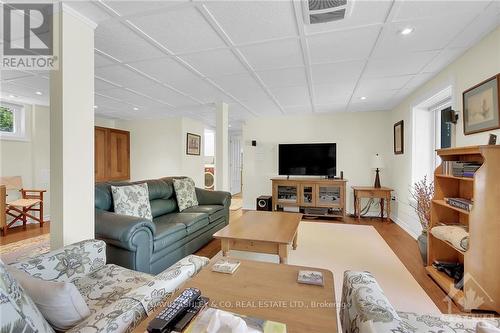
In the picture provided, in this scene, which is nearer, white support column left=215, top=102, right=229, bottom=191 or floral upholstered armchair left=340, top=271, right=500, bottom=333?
floral upholstered armchair left=340, top=271, right=500, bottom=333

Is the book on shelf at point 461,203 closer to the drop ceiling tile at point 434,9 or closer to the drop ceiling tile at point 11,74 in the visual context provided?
the drop ceiling tile at point 434,9

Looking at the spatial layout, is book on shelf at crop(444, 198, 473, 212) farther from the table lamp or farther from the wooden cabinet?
the wooden cabinet

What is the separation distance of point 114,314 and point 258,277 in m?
0.69

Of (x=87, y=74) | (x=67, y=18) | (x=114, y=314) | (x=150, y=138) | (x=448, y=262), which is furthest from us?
(x=150, y=138)

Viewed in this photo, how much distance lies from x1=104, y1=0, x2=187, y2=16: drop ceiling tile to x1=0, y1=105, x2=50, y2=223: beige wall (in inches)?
158

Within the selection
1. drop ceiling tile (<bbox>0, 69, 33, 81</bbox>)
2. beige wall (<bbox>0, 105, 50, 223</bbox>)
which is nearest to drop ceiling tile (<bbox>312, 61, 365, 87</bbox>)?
drop ceiling tile (<bbox>0, 69, 33, 81</bbox>)

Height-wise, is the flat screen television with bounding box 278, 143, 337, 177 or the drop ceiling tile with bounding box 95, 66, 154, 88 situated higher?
the drop ceiling tile with bounding box 95, 66, 154, 88

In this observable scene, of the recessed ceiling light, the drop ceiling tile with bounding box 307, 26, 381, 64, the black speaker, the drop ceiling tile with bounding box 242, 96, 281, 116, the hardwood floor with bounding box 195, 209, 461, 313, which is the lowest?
the hardwood floor with bounding box 195, 209, 461, 313

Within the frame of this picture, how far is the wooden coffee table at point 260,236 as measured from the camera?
208cm

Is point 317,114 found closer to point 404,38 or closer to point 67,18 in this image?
point 404,38

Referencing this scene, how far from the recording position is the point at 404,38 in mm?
2021

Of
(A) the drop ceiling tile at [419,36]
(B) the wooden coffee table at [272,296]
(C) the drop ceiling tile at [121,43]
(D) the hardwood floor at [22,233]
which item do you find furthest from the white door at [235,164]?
(B) the wooden coffee table at [272,296]

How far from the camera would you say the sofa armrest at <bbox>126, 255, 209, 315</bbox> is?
1.01 m

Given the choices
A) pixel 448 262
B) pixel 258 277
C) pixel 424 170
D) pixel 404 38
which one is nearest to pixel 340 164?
pixel 424 170
